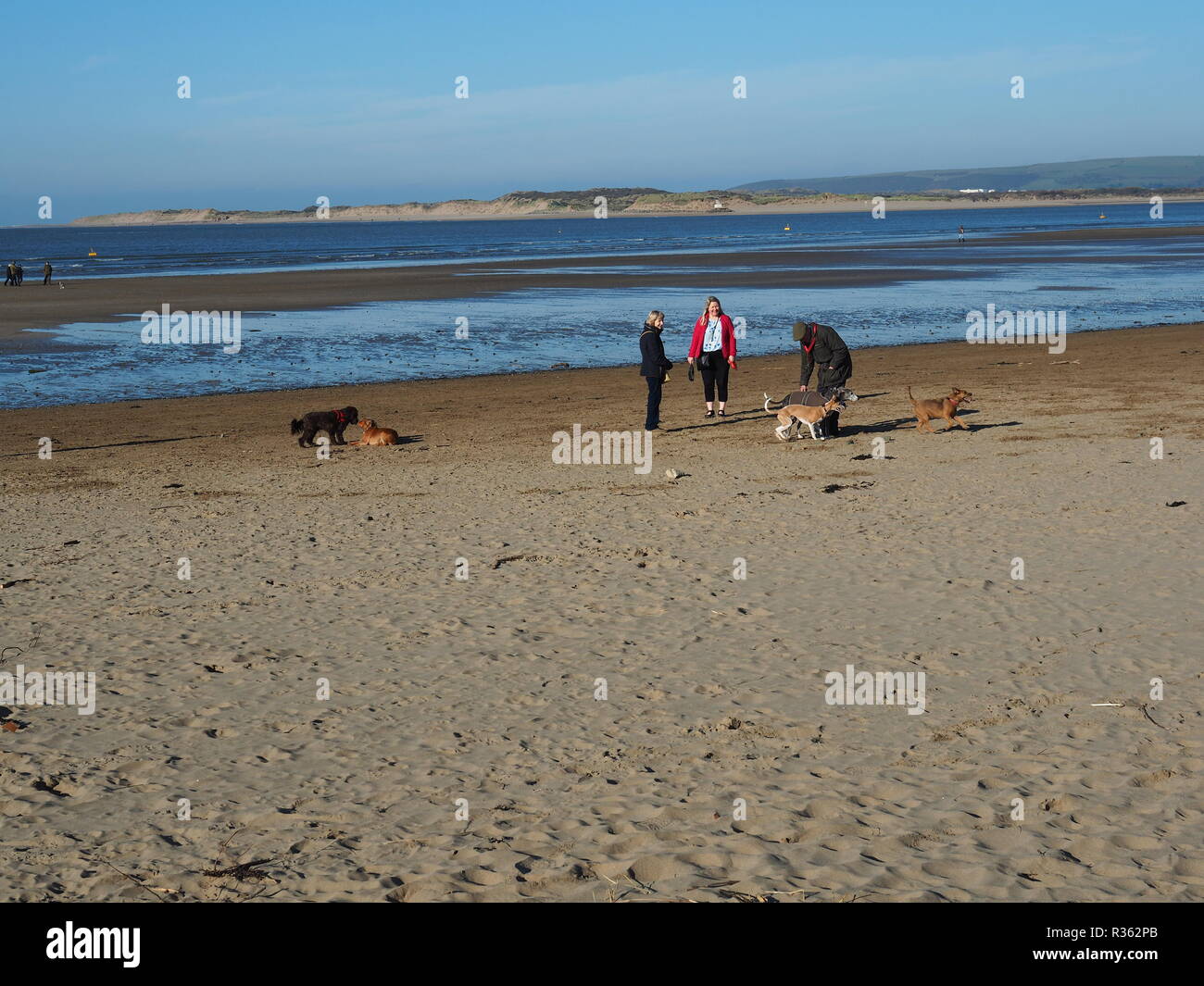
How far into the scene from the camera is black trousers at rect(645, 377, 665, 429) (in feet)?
56.1

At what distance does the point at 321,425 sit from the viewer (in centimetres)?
1655

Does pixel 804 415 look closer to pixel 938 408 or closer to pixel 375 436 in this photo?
pixel 938 408

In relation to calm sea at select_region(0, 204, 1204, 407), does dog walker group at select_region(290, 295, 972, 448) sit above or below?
below

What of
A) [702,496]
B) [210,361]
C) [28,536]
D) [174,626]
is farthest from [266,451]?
[210,361]

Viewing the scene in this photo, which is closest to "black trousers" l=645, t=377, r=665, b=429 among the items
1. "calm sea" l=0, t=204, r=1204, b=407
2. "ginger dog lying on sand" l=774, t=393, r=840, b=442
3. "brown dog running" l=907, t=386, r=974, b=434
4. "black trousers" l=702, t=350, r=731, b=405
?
"black trousers" l=702, t=350, r=731, b=405

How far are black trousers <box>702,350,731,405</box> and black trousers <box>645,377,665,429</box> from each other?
1.21 meters

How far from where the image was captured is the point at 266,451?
1666 centimetres

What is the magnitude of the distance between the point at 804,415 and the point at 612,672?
29.5 feet

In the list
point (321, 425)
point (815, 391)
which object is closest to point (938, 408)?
point (815, 391)

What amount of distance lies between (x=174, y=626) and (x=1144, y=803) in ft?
21.8

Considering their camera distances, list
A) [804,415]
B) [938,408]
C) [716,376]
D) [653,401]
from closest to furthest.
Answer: [804,415] < [938,408] < [653,401] < [716,376]

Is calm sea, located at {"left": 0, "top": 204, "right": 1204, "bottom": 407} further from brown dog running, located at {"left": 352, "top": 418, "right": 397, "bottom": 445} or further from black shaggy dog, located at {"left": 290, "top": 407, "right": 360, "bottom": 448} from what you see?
brown dog running, located at {"left": 352, "top": 418, "right": 397, "bottom": 445}

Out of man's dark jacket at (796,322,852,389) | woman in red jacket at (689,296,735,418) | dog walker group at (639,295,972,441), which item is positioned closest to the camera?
dog walker group at (639,295,972,441)

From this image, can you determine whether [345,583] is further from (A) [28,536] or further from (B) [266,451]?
(B) [266,451]
